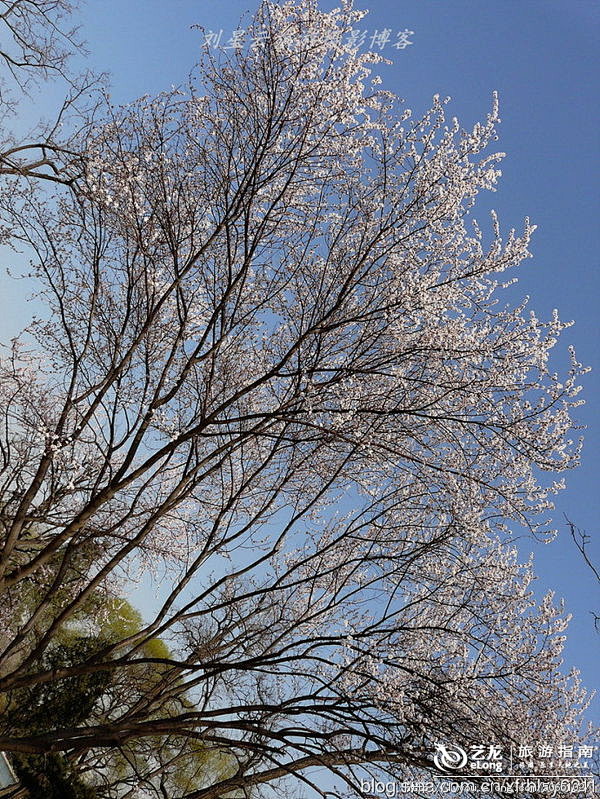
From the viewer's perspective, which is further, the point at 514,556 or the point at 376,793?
the point at 514,556

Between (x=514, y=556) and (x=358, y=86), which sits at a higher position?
(x=358, y=86)

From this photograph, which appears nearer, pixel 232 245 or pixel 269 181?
pixel 269 181

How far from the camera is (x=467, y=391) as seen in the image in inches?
249

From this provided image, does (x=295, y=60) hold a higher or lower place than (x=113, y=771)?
higher

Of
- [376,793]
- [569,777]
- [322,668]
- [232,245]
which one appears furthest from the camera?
[232,245]

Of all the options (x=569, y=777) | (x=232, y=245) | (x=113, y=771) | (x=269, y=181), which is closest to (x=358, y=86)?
(x=269, y=181)

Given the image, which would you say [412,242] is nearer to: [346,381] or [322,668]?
[346,381]

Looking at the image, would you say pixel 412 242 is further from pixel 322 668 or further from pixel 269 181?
pixel 322 668

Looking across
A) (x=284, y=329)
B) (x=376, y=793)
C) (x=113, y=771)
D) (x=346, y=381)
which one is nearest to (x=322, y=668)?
(x=376, y=793)

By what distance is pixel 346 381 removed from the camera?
21.3 ft

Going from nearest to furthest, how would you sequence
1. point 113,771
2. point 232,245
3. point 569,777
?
point 569,777 → point 232,245 → point 113,771

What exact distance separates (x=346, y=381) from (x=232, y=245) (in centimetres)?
209

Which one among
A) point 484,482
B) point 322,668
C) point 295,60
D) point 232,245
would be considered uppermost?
point 295,60

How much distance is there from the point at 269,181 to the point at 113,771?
14.3m
